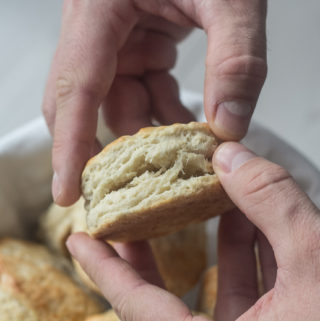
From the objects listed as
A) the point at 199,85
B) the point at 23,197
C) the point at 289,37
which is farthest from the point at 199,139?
the point at 289,37

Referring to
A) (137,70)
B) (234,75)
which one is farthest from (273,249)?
(137,70)

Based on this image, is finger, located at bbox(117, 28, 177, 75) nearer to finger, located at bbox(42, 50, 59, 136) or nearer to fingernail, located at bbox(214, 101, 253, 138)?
finger, located at bbox(42, 50, 59, 136)

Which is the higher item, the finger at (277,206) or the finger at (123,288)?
the finger at (277,206)

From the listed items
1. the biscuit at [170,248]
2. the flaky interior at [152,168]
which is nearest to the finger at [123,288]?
the flaky interior at [152,168]

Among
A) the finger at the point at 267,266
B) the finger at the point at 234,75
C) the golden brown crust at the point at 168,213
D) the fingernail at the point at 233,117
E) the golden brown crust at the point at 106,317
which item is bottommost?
the golden brown crust at the point at 106,317

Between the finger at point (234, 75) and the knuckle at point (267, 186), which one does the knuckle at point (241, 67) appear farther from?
the knuckle at point (267, 186)

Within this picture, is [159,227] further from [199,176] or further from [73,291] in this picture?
[73,291]

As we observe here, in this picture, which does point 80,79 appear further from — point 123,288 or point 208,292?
point 208,292
